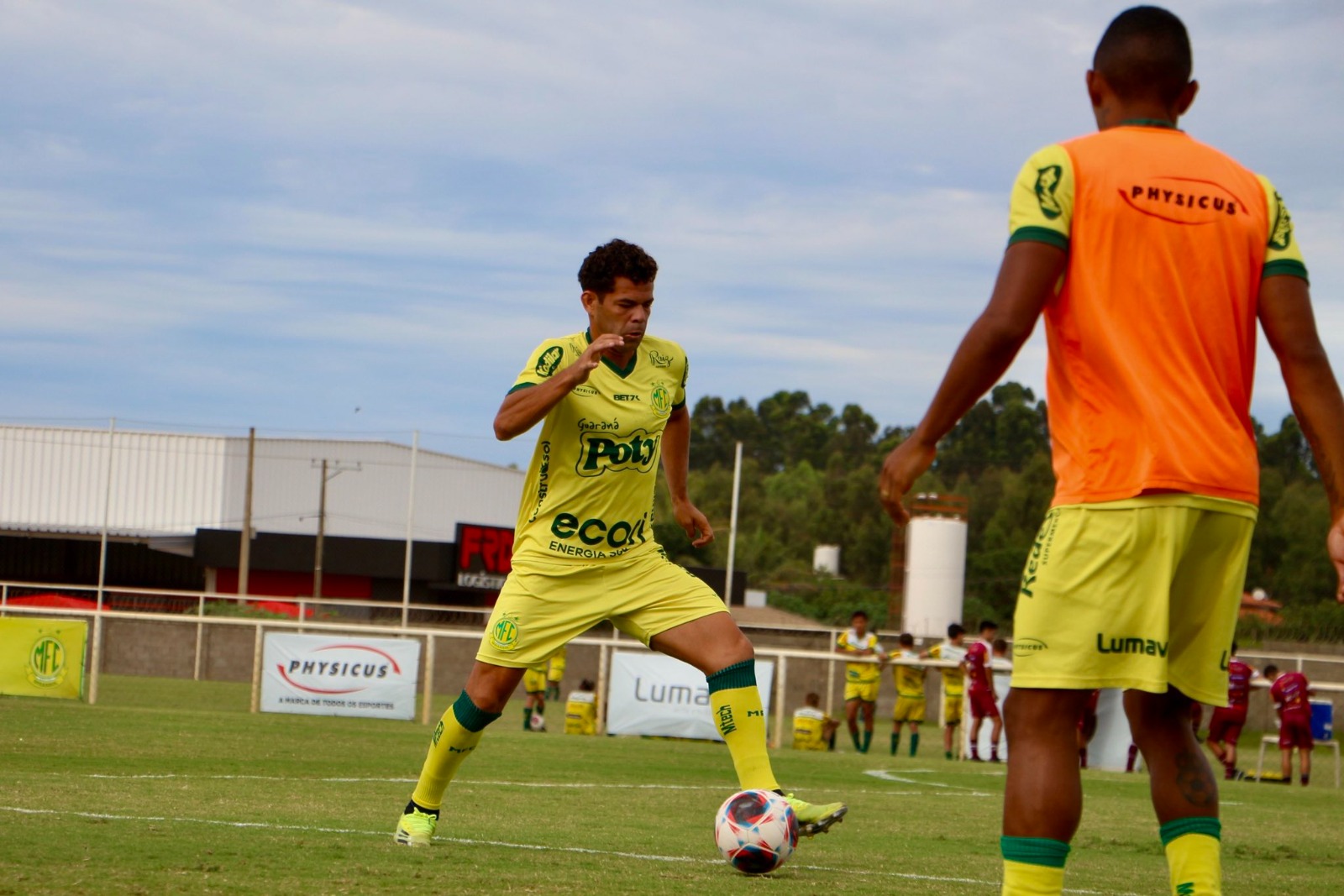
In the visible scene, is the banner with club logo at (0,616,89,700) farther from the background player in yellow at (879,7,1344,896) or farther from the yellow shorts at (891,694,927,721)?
the background player in yellow at (879,7,1344,896)

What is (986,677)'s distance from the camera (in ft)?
66.2

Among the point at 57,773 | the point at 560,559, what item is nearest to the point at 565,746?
the point at 57,773

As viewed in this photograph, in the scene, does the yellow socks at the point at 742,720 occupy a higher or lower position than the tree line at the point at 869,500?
lower

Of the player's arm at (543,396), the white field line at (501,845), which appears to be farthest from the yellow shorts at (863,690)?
the player's arm at (543,396)

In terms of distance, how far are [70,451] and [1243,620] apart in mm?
40134

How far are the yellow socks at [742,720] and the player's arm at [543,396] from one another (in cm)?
124

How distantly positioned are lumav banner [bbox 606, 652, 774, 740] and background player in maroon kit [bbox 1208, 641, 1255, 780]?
5.67 metres

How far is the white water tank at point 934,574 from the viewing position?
5594 centimetres

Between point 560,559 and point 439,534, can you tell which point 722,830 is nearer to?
point 560,559

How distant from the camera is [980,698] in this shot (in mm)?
20281

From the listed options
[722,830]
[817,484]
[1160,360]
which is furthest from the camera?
[817,484]

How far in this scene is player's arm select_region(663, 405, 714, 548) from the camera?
273 inches

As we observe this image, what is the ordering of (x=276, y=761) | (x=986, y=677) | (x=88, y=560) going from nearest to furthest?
(x=276, y=761) → (x=986, y=677) → (x=88, y=560)

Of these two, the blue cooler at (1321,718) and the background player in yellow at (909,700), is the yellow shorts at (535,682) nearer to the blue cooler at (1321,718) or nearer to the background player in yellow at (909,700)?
the background player in yellow at (909,700)
